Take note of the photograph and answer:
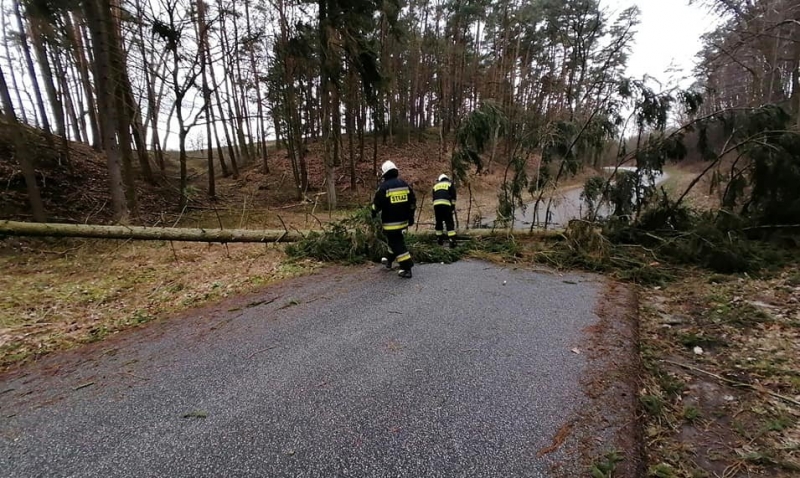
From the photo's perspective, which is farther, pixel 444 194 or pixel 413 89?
pixel 413 89

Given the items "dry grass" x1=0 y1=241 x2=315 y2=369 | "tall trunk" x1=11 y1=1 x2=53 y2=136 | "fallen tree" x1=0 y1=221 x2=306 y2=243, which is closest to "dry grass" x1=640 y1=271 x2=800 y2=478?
"dry grass" x1=0 y1=241 x2=315 y2=369

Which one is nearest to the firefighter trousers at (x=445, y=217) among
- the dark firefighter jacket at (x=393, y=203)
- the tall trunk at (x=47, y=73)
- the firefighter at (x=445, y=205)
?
the firefighter at (x=445, y=205)

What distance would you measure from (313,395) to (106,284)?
5.08m

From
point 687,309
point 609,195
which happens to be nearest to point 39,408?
point 687,309

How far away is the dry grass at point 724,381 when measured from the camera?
87.2 inches

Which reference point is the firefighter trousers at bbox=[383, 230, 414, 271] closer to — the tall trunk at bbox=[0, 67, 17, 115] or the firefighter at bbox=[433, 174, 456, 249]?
the firefighter at bbox=[433, 174, 456, 249]

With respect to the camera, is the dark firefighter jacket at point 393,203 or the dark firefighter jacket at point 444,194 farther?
the dark firefighter jacket at point 444,194

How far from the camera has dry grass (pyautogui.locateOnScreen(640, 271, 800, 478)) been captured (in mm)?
2215

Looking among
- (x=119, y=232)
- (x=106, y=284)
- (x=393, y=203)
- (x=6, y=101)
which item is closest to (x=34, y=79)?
(x=6, y=101)

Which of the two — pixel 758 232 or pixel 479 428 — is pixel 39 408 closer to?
pixel 479 428

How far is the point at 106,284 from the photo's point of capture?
5660 mm

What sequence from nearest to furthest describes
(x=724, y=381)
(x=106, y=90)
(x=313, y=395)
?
(x=313, y=395) < (x=724, y=381) < (x=106, y=90)

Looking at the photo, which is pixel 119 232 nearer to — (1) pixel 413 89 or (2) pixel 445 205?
(2) pixel 445 205

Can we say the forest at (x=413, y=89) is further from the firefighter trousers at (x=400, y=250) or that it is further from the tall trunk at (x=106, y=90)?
the firefighter trousers at (x=400, y=250)
